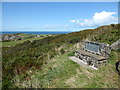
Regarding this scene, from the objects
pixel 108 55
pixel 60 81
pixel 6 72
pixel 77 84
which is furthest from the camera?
pixel 6 72

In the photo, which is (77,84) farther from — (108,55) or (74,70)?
(108,55)

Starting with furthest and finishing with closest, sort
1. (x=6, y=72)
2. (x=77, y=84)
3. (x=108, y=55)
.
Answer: (x=6, y=72) < (x=108, y=55) < (x=77, y=84)

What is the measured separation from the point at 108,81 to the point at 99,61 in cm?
191

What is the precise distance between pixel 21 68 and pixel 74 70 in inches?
178

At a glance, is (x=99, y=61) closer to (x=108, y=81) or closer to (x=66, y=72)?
(x=108, y=81)

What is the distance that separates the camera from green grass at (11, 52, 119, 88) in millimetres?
6152

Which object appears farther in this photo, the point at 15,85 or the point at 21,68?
the point at 21,68

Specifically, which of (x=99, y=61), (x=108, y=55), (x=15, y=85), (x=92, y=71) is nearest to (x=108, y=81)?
(x=92, y=71)

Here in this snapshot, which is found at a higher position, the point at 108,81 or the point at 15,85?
the point at 108,81

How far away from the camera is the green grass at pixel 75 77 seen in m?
6.15

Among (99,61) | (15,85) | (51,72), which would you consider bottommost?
(15,85)

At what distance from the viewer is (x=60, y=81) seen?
22.1 feet

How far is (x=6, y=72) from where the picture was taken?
9180 mm

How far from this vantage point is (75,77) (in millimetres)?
6914
